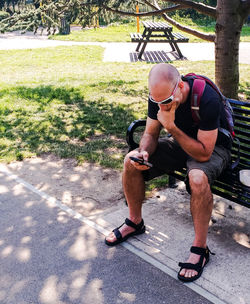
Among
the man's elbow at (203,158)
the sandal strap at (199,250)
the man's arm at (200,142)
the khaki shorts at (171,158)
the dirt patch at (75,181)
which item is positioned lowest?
the dirt patch at (75,181)

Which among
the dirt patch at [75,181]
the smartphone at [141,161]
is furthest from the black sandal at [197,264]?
the dirt patch at [75,181]

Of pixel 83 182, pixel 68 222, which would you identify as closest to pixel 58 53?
pixel 83 182

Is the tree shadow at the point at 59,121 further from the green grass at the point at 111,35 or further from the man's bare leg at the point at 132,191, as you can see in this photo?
the green grass at the point at 111,35

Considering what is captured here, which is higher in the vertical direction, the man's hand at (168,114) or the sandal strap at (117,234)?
the man's hand at (168,114)

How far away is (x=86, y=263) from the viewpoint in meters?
3.00

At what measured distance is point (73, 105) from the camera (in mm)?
7215

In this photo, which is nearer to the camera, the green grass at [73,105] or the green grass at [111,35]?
the green grass at [73,105]

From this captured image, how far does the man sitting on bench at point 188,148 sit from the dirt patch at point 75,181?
0.74 metres

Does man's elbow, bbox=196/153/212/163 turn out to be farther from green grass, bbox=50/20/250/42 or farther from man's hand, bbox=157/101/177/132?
green grass, bbox=50/20/250/42

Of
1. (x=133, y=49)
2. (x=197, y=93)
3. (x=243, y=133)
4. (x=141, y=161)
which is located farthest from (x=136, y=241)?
(x=133, y=49)

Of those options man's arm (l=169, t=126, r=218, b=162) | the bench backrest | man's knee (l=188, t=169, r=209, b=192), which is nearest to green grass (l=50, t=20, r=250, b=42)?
the bench backrest

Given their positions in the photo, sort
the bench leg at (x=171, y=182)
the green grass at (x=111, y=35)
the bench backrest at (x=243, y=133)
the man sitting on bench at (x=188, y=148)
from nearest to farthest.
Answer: the man sitting on bench at (x=188, y=148), the bench backrest at (x=243, y=133), the bench leg at (x=171, y=182), the green grass at (x=111, y=35)

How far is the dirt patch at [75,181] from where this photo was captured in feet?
12.9

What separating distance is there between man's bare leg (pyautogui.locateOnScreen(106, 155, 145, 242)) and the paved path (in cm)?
875
